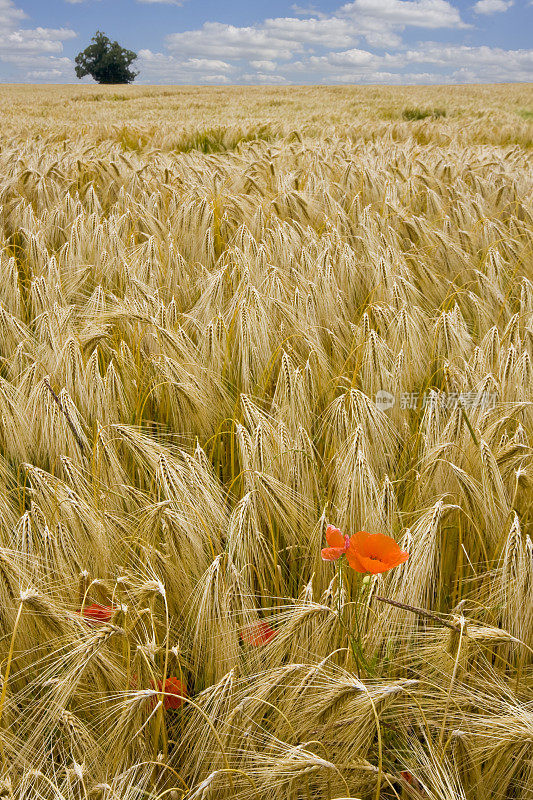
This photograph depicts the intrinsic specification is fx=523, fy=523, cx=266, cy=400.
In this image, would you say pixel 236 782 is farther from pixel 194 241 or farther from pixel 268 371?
pixel 194 241

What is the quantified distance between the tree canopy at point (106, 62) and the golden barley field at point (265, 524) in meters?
70.7

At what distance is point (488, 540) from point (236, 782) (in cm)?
69

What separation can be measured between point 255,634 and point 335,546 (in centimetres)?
22

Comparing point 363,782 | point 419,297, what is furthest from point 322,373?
point 363,782

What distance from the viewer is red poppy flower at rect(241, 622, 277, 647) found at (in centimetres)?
87

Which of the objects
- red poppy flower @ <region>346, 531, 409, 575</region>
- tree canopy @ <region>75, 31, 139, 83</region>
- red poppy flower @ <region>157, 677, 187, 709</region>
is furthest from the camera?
tree canopy @ <region>75, 31, 139, 83</region>

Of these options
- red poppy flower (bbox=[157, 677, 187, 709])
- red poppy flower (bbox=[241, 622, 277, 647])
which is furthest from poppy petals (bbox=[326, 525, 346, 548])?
red poppy flower (bbox=[157, 677, 187, 709])

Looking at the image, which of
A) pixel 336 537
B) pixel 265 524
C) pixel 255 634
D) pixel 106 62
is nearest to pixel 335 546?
pixel 336 537

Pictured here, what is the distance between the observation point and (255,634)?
0.88 meters

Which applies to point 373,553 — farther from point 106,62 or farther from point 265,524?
point 106,62

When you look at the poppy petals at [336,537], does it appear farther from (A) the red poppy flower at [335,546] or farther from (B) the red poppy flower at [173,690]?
(B) the red poppy flower at [173,690]

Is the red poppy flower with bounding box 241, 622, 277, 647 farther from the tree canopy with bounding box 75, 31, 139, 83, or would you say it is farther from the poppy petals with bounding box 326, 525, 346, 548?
the tree canopy with bounding box 75, 31, 139, 83

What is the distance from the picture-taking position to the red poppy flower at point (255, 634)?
87 cm

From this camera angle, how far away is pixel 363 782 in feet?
2.28
